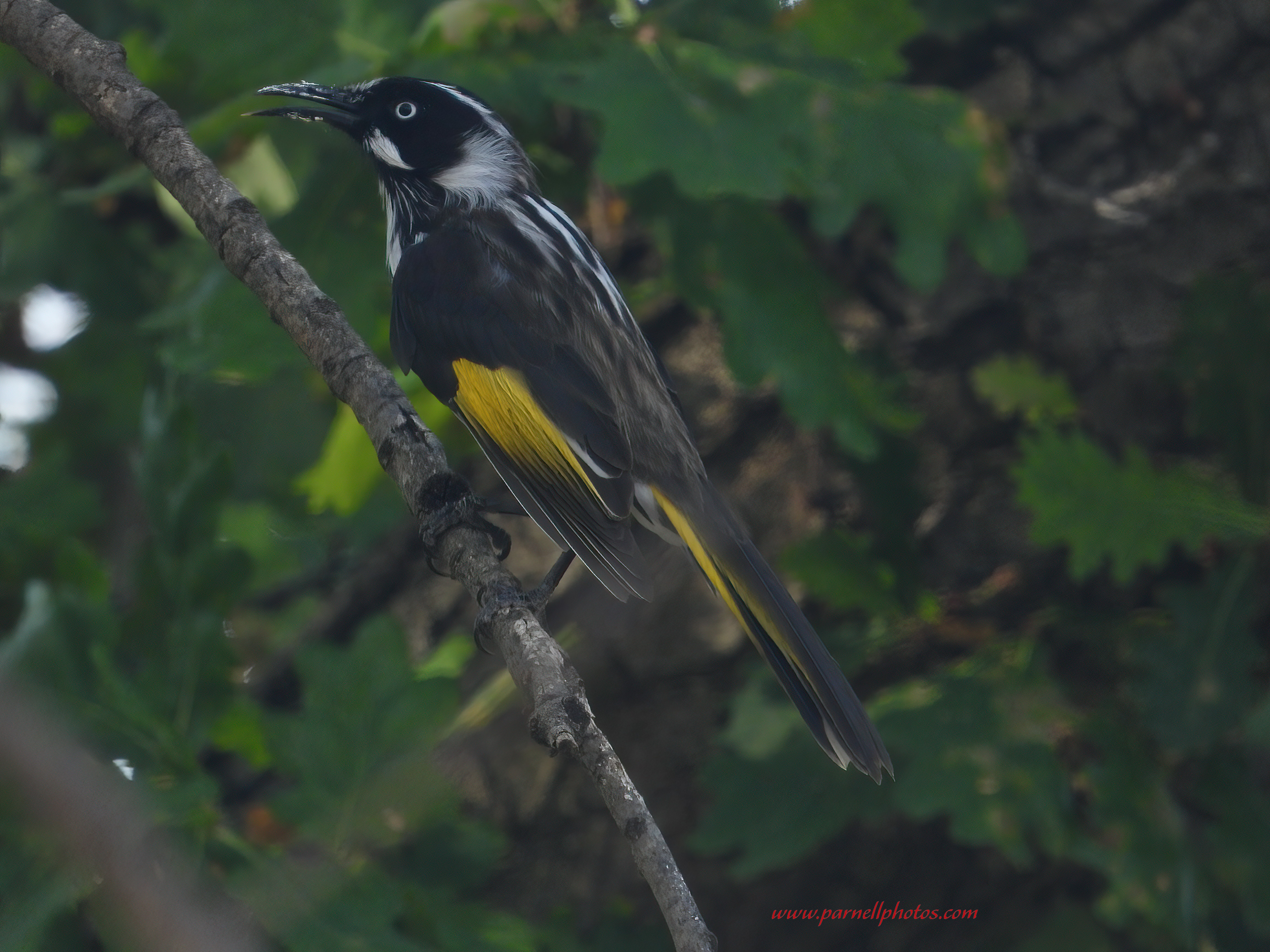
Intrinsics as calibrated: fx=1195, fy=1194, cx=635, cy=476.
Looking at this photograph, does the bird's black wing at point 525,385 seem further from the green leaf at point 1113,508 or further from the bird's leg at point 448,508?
the green leaf at point 1113,508

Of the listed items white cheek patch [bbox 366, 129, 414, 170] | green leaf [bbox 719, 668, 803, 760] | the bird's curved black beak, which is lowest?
green leaf [bbox 719, 668, 803, 760]

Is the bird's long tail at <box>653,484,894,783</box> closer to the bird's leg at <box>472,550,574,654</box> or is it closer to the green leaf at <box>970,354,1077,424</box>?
the bird's leg at <box>472,550,574,654</box>

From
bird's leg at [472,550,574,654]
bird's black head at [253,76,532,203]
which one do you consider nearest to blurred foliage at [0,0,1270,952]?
bird's black head at [253,76,532,203]

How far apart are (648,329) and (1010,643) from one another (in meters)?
1.47

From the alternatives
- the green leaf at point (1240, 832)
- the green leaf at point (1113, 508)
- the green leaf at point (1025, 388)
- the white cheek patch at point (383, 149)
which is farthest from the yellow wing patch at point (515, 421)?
the green leaf at point (1240, 832)

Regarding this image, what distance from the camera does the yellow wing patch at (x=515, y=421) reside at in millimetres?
2791

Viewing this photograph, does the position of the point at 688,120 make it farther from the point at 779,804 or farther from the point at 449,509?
the point at 779,804

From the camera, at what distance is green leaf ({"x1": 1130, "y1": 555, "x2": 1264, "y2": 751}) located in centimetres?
296

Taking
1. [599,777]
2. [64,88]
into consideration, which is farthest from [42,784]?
[64,88]

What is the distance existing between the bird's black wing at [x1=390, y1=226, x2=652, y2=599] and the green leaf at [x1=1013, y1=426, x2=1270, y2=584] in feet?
3.54

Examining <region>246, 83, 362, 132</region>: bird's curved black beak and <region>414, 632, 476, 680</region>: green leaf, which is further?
<region>414, 632, 476, 680</region>: green leaf

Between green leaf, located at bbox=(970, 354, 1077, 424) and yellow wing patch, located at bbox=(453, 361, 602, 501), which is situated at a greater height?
yellow wing patch, located at bbox=(453, 361, 602, 501)

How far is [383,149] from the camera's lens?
3.41m

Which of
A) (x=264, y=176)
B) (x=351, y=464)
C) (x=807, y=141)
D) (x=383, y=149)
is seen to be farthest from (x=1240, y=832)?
(x=264, y=176)
